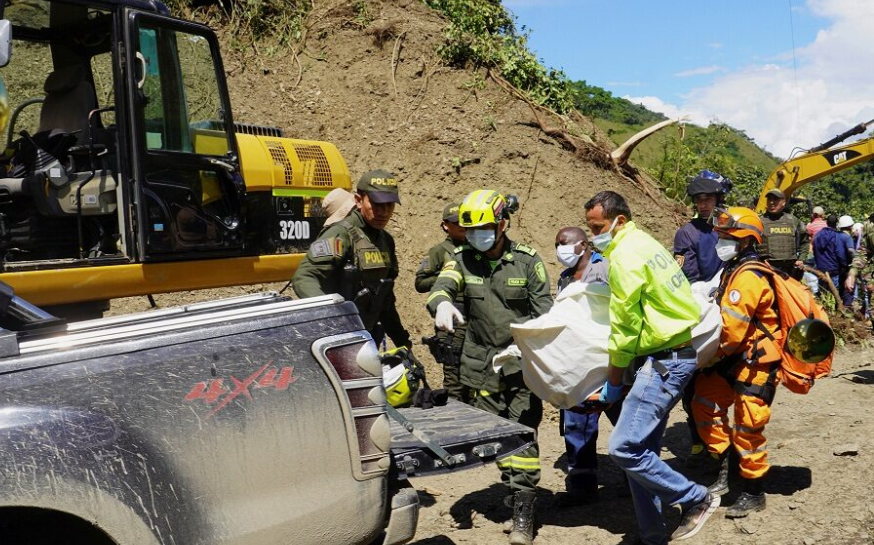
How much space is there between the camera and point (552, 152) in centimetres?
1258

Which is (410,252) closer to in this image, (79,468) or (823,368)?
(823,368)

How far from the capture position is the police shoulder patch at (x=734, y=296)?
212 inches

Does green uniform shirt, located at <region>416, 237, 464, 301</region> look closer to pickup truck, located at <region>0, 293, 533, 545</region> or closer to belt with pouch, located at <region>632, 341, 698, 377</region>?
belt with pouch, located at <region>632, 341, 698, 377</region>

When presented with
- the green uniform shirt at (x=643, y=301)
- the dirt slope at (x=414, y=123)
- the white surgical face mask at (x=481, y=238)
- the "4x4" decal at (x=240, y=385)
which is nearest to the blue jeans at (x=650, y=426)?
the green uniform shirt at (x=643, y=301)

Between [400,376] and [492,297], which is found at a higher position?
[492,297]

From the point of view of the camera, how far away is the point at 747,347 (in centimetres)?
553

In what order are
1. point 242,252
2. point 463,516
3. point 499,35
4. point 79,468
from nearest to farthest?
point 79,468
point 463,516
point 242,252
point 499,35

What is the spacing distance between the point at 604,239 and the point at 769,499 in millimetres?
2391

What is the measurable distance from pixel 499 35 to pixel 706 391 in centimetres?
943

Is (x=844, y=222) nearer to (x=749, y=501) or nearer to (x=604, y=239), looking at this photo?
(x=749, y=501)

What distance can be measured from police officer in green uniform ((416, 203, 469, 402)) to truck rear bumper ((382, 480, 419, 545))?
1865 mm

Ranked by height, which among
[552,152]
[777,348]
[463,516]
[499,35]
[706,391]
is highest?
[499,35]

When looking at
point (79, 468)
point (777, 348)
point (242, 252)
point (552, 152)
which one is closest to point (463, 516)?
point (777, 348)

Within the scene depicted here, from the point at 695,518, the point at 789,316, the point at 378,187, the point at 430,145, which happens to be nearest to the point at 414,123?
the point at 430,145
